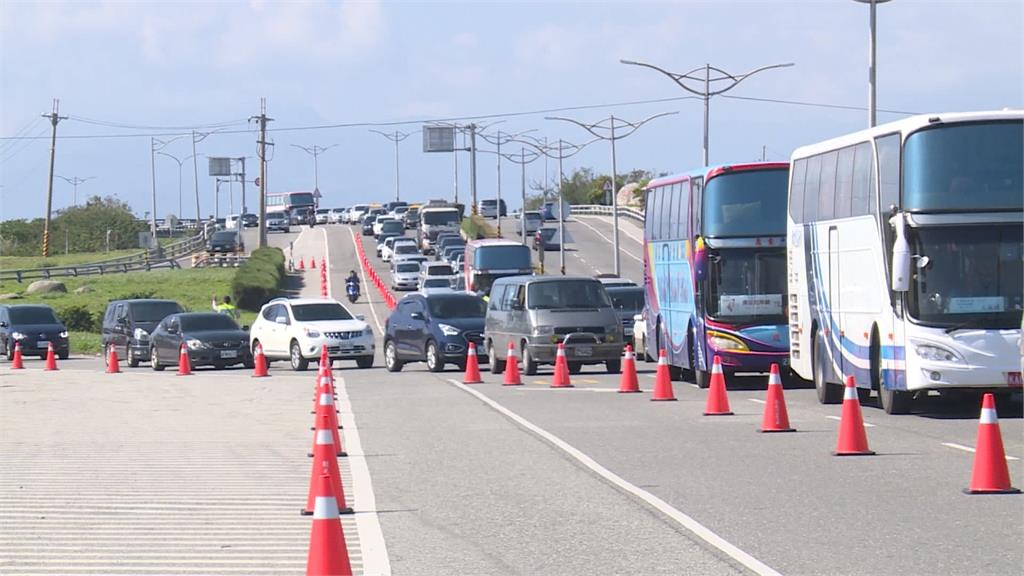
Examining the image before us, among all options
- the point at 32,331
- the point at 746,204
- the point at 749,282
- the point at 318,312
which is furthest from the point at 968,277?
the point at 32,331

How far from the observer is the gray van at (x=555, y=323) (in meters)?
31.5

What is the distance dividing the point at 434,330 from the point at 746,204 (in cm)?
926

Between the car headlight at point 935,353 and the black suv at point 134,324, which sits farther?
the black suv at point 134,324

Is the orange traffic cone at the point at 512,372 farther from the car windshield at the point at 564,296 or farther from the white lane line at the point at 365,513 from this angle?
the white lane line at the point at 365,513

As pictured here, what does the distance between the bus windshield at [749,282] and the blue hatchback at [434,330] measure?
8395 mm

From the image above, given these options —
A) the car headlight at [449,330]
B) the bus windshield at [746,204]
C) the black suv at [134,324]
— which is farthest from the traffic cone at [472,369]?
the black suv at [134,324]

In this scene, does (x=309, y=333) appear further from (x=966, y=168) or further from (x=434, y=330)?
(x=966, y=168)

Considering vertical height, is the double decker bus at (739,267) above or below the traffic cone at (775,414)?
above

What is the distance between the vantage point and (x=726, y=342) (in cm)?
2686

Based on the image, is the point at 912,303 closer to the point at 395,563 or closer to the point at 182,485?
the point at 182,485

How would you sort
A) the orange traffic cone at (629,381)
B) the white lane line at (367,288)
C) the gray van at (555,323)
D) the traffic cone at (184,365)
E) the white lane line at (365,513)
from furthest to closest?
the white lane line at (367,288) < the traffic cone at (184,365) < the gray van at (555,323) < the orange traffic cone at (629,381) < the white lane line at (365,513)

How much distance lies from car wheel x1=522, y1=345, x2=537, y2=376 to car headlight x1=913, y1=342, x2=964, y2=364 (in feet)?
43.6

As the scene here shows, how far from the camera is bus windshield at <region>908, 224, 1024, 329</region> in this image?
63.3 ft

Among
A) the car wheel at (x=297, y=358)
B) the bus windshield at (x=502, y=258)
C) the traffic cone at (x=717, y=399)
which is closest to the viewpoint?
the traffic cone at (x=717, y=399)
